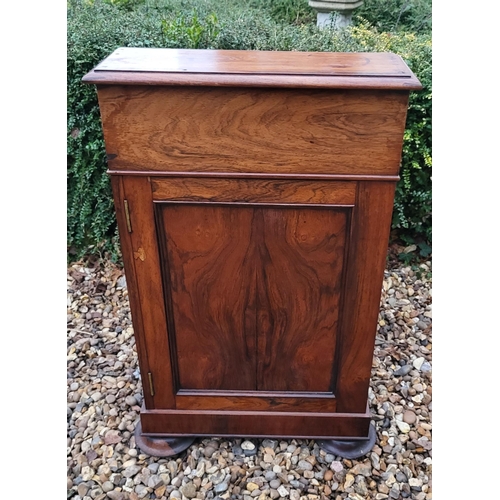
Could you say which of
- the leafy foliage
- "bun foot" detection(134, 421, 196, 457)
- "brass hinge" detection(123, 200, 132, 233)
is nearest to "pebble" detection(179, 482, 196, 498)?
"bun foot" detection(134, 421, 196, 457)

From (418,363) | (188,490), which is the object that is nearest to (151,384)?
(188,490)

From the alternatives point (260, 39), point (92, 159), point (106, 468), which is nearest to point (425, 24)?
point (260, 39)

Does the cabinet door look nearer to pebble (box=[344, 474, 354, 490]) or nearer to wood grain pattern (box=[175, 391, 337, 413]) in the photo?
wood grain pattern (box=[175, 391, 337, 413])

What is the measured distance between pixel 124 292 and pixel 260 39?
151 centimetres

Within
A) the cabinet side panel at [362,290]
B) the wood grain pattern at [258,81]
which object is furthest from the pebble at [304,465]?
the wood grain pattern at [258,81]

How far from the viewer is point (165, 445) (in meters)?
1.75

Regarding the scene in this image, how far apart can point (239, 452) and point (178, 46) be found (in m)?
1.91

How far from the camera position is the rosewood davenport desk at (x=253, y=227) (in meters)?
1.21

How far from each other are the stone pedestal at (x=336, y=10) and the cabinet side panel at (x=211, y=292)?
2.45m

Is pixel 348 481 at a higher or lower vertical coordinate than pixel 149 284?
lower

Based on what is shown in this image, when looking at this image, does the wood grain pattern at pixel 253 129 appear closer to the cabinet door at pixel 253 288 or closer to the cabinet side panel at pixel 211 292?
the cabinet door at pixel 253 288

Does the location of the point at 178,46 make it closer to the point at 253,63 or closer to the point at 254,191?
the point at 253,63

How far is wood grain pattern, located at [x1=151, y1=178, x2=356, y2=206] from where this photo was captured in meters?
1.31

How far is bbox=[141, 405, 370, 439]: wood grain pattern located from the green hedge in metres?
1.29
